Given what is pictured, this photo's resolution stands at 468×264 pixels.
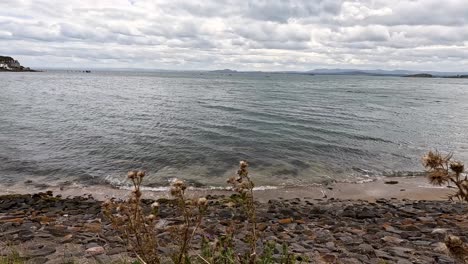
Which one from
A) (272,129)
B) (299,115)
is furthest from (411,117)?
(272,129)

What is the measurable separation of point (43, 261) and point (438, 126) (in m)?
35.2

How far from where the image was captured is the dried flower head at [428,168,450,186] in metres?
1.91

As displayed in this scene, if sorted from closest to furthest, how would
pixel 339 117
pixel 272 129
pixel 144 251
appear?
pixel 144 251 < pixel 272 129 < pixel 339 117

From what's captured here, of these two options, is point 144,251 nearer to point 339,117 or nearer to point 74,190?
point 74,190

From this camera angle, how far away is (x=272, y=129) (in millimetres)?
28047

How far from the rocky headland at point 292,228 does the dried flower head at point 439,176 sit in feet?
12.9

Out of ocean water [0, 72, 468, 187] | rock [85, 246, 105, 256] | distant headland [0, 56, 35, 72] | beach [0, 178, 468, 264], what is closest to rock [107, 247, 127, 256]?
beach [0, 178, 468, 264]

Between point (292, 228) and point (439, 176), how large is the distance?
817 centimetres

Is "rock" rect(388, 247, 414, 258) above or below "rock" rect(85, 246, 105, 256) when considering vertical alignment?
below

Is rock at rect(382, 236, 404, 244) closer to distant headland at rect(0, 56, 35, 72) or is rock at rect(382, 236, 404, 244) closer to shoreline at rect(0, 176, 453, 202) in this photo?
shoreline at rect(0, 176, 453, 202)

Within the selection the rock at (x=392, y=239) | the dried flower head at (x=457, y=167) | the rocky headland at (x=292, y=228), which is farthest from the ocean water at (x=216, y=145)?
the dried flower head at (x=457, y=167)

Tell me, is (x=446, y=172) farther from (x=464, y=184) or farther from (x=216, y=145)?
(x=216, y=145)

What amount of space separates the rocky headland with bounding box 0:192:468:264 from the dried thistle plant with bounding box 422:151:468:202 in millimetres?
3918

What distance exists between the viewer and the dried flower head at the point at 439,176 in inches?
75.2
